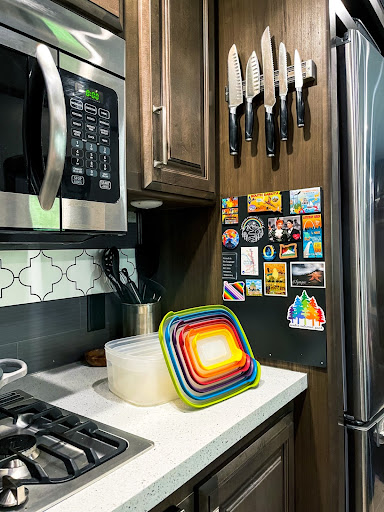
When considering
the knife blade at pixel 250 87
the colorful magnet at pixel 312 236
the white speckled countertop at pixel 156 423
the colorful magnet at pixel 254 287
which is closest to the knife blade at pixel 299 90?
the knife blade at pixel 250 87

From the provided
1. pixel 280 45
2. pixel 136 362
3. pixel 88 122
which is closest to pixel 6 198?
pixel 88 122

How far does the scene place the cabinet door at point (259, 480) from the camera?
81cm

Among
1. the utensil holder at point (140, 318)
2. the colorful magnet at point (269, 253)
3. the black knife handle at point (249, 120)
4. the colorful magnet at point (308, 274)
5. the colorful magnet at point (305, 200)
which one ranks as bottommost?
the utensil holder at point (140, 318)

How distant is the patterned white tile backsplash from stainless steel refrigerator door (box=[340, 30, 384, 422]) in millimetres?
815

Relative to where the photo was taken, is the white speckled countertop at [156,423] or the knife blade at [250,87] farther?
the knife blade at [250,87]

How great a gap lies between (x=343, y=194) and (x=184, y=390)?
0.73 metres

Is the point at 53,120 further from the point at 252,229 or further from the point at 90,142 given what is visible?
the point at 252,229

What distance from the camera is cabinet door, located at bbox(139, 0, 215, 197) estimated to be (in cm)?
104

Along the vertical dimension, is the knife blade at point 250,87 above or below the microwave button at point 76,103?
above

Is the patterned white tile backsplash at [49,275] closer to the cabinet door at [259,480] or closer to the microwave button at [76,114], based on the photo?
the microwave button at [76,114]

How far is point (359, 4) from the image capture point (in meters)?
1.40

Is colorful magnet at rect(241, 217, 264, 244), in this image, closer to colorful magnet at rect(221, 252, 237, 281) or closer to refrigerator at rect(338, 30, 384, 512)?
colorful magnet at rect(221, 252, 237, 281)

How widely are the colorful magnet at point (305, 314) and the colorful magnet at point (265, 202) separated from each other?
0.88ft

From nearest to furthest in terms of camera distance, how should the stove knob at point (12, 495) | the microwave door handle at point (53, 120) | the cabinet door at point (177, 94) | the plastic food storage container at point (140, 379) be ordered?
the stove knob at point (12, 495) < the microwave door handle at point (53, 120) < the plastic food storage container at point (140, 379) < the cabinet door at point (177, 94)
